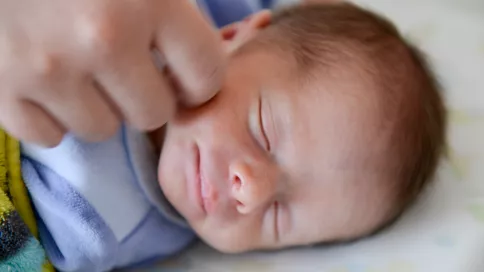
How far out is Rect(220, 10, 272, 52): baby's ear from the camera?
0.99 meters

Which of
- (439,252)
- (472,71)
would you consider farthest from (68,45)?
(472,71)

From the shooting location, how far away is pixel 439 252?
3.08 feet

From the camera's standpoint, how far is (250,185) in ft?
2.70

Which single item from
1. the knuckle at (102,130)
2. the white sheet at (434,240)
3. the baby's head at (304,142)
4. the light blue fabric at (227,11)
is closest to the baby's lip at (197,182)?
the baby's head at (304,142)

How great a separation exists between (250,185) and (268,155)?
66 mm

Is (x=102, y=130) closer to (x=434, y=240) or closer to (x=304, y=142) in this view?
(x=304, y=142)

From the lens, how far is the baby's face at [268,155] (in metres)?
0.85

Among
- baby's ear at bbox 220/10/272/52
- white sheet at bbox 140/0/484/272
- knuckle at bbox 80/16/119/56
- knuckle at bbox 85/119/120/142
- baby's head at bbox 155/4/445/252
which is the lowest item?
white sheet at bbox 140/0/484/272

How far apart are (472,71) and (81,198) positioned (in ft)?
2.49

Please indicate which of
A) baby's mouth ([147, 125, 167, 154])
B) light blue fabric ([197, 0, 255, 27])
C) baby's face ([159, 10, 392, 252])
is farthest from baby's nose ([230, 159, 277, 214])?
light blue fabric ([197, 0, 255, 27])

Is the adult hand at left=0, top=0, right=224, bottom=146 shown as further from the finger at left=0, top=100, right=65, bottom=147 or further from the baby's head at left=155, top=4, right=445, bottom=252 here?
the baby's head at left=155, top=4, right=445, bottom=252

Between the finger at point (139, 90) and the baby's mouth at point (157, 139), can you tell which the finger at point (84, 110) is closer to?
the finger at point (139, 90)

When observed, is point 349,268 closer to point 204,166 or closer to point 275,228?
point 275,228

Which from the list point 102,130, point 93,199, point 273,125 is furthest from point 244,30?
point 102,130
